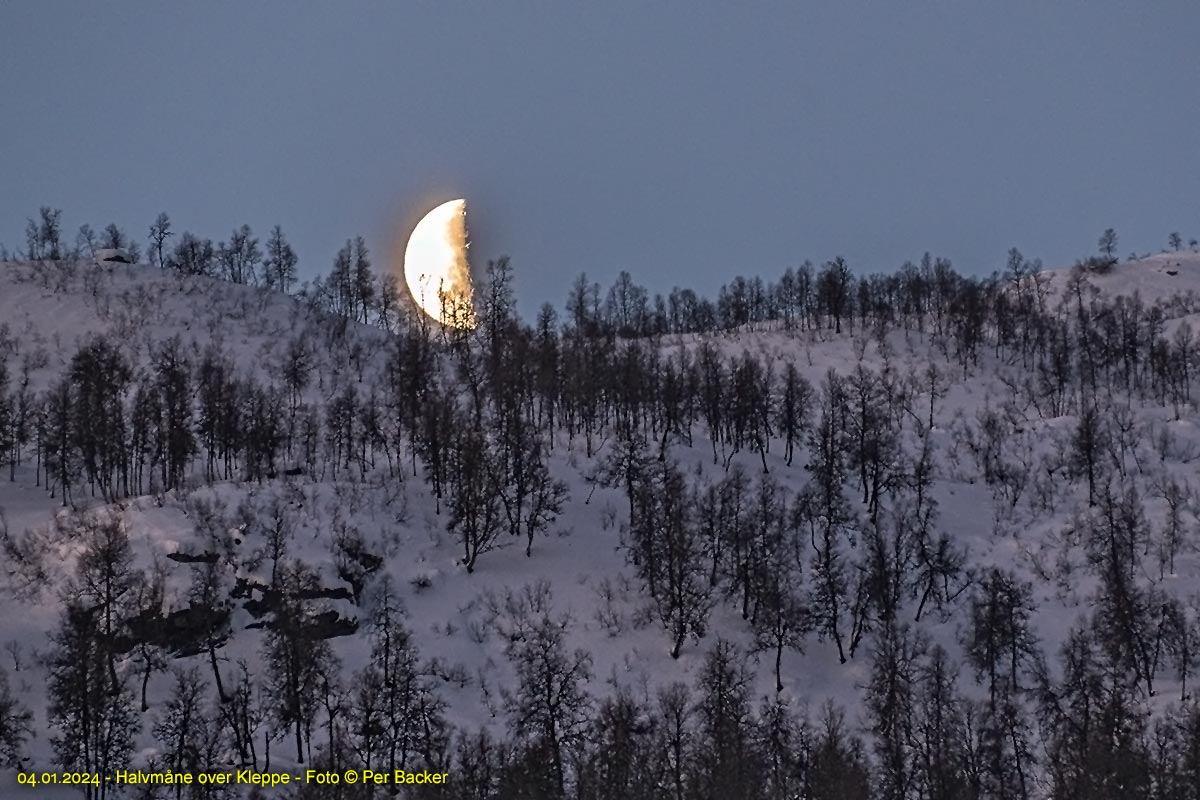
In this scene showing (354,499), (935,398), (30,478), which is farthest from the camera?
(935,398)

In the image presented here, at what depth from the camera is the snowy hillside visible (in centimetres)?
4947

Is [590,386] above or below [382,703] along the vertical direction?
above

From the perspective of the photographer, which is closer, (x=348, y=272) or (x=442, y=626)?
(x=442, y=626)

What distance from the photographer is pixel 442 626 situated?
60.7 metres

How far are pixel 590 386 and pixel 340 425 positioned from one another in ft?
69.7

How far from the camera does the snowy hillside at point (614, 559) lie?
49469 millimetres

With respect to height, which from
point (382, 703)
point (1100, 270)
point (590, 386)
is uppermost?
point (1100, 270)

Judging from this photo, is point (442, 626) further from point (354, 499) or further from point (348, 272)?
point (348, 272)

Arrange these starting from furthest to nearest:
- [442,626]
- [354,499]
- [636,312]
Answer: [636,312] → [354,499] → [442,626]

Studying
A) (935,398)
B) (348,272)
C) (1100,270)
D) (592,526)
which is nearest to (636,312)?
(348,272)

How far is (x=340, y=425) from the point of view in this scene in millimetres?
82625

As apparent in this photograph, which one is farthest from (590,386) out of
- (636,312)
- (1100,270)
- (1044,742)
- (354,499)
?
(1100,270)

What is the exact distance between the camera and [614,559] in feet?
223

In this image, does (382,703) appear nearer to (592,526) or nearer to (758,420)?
(592,526)
